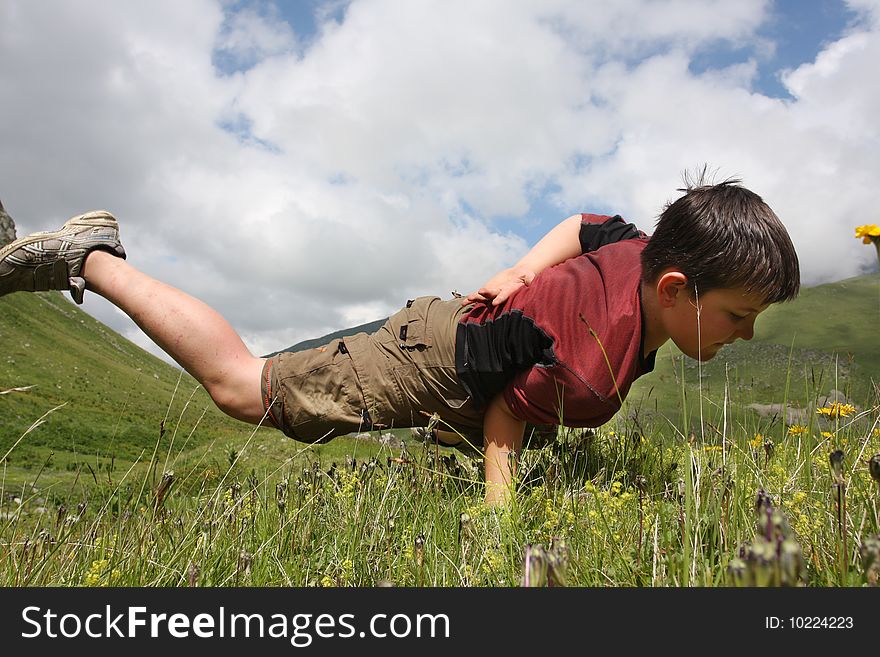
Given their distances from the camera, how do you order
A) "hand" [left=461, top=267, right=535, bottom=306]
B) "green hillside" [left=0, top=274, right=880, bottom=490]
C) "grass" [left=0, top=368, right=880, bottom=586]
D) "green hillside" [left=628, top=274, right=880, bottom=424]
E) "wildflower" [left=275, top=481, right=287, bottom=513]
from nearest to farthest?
"grass" [left=0, top=368, right=880, bottom=586] < "wildflower" [left=275, top=481, right=287, bottom=513] < "green hillside" [left=628, top=274, right=880, bottom=424] < "green hillside" [left=0, top=274, right=880, bottom=490] < "hand" [left=461, top=267, right=535, bottom=306]

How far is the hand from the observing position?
4.66m

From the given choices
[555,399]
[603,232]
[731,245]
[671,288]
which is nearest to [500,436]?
[555,399]

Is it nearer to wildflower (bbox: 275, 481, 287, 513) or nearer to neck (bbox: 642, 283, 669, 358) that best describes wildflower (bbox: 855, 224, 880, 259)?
neck (bbox: 642, 283, 669, 358)

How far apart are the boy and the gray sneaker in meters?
0.01

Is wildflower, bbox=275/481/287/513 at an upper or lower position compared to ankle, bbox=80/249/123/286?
lower

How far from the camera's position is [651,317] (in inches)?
159

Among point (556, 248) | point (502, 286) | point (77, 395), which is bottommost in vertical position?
point (502, 286)

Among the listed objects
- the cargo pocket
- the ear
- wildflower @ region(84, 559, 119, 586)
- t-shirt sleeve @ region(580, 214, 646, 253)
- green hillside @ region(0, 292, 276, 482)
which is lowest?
wildflower @ region(84, 559, 119, 586)

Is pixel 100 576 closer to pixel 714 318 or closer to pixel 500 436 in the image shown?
pixel 500 436

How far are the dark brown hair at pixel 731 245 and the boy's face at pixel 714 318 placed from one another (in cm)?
6

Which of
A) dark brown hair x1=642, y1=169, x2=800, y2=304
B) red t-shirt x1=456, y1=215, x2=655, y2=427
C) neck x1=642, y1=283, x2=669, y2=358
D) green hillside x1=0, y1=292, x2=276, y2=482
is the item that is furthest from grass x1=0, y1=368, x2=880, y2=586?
green hillside x1=0, y1=292, x2=276, y2=482

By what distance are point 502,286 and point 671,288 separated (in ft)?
4.32

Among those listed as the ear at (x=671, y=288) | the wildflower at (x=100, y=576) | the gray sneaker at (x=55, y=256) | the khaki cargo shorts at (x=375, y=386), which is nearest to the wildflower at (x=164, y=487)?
the wildflower at (x=100, y=576)

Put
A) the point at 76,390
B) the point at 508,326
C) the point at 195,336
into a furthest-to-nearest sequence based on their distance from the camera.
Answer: the point at 76,390 < the point at 195,336 < the point at 508,326
